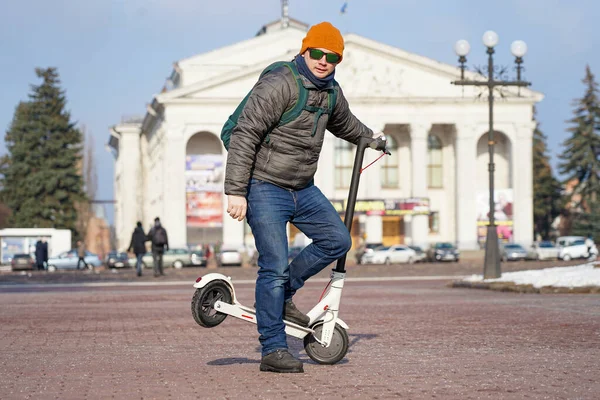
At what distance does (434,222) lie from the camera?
273 ft

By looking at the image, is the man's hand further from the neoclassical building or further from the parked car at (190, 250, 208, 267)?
the neoclassical building

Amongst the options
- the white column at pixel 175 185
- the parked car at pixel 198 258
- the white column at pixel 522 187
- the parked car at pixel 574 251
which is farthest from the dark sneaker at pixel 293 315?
the white column at pixel 522 187

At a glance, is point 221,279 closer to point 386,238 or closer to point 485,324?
point 485,324

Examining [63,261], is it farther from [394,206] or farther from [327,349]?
[327,349]

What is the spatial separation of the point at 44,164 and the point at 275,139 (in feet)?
259

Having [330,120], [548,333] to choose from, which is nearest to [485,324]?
[548,333]

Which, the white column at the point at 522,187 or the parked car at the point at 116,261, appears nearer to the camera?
the parked car at the point at 116,261

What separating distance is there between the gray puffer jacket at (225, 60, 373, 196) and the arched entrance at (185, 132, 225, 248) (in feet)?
230

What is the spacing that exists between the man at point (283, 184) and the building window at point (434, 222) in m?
76.4

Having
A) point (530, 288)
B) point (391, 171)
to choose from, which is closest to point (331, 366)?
point (530, 288)

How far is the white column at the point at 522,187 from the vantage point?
78.8 meters

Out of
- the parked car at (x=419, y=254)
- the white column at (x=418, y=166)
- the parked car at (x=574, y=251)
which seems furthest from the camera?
the white column at (x=418, y=166)

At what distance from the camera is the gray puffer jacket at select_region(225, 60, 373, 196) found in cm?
668

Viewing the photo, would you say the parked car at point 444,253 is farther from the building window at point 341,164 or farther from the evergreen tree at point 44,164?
the evergreen tree at point 44,164
